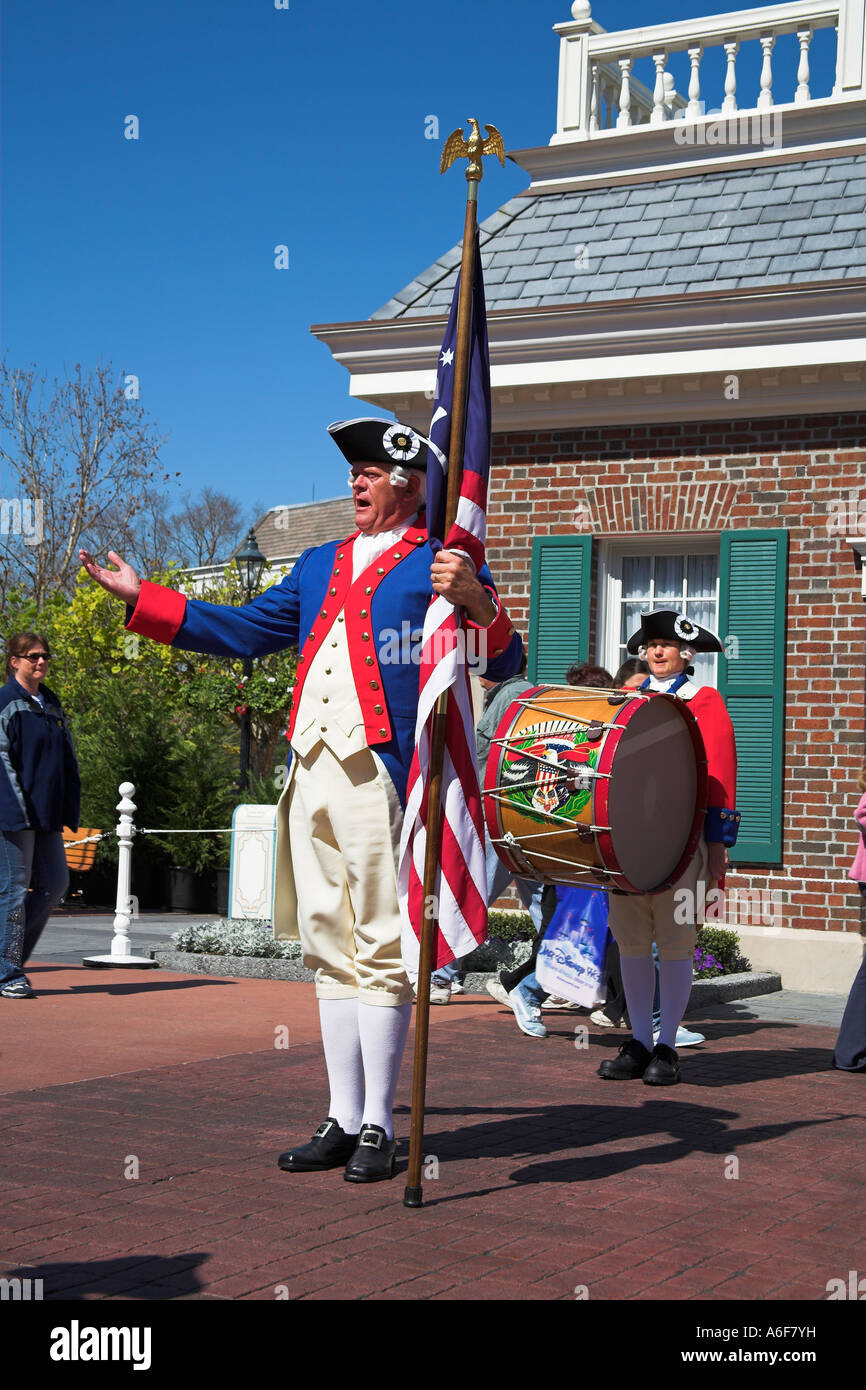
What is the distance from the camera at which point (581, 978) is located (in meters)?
7.25

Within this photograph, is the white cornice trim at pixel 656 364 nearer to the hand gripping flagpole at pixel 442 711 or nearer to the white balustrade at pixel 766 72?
the white balustrade at pixel 766 72

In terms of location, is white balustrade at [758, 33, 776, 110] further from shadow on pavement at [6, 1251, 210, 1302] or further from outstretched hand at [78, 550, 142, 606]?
shadow on pavement at [6, 1251, 210, 1302]

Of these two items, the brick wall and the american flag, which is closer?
the american flag

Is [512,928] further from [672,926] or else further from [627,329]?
[627,329]

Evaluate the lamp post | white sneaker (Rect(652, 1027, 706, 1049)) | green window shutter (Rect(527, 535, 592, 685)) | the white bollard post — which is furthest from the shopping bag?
the lamp post

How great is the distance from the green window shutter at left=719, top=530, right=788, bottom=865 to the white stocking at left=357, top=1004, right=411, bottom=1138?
6.05 metres

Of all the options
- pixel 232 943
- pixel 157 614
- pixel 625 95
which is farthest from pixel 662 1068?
pixel 625 95

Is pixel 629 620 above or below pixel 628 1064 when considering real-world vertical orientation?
above

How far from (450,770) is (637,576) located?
694 centimetres

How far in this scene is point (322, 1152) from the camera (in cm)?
465

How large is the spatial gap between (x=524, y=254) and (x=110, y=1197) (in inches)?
362

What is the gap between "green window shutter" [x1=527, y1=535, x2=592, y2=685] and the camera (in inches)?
435

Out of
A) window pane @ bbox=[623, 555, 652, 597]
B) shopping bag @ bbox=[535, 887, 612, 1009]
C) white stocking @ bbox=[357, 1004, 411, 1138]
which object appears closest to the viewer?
white stocking @ bbox=[357, 1004, 411, 1138]
